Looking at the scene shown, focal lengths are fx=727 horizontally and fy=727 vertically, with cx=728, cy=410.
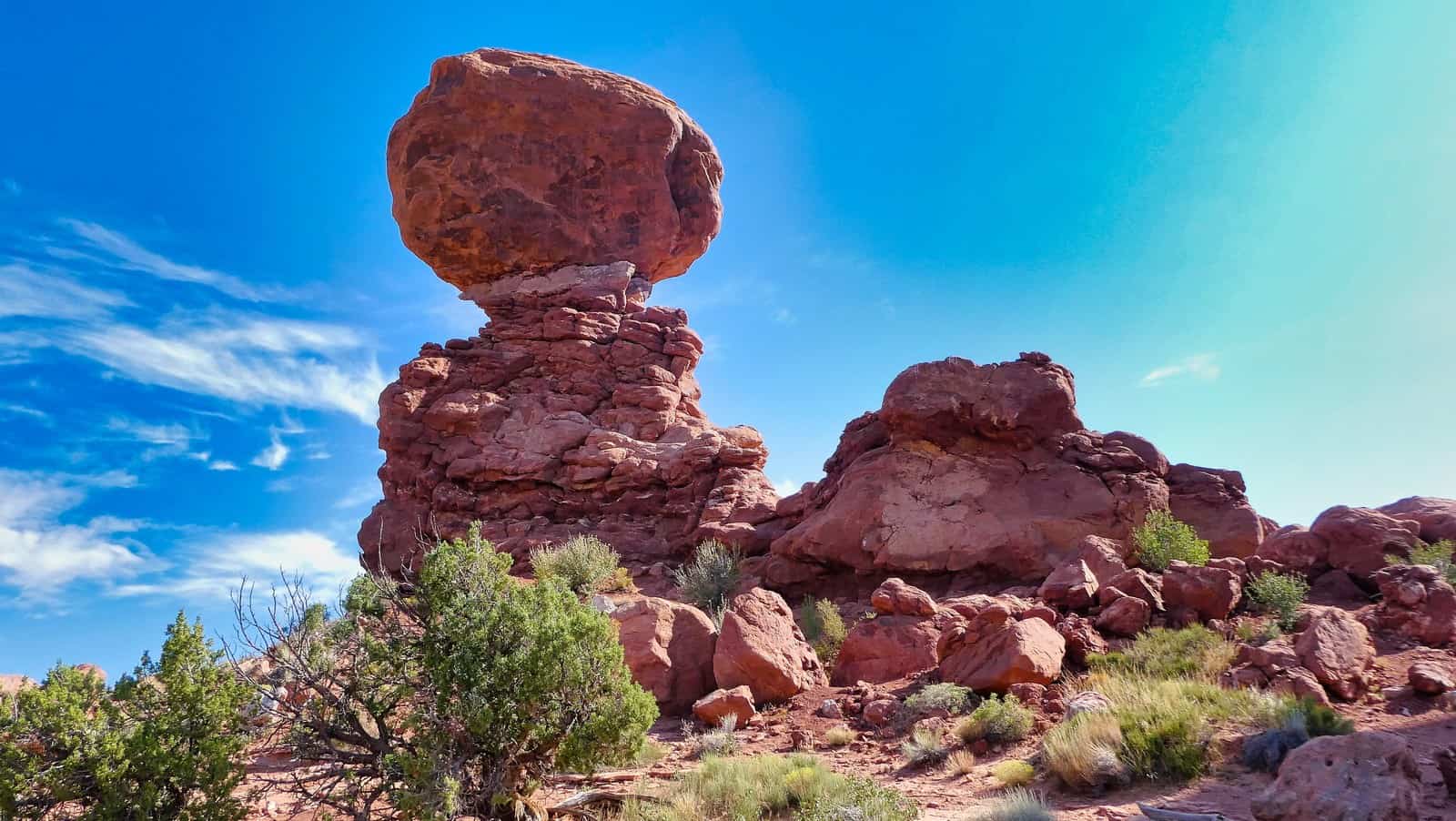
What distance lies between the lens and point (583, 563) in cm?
1841

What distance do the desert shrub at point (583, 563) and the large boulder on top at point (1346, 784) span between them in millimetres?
13615

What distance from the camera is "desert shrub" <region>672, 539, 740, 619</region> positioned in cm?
1781

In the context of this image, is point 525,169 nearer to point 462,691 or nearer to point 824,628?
point 824,628

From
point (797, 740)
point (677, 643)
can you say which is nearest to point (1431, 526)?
point (797, 740)

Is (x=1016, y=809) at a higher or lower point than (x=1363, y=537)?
lower

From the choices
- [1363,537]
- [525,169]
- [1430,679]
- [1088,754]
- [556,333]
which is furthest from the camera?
[525,169]

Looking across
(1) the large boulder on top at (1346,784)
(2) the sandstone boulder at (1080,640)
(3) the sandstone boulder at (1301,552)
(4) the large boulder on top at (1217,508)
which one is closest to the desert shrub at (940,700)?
(2) the sandstone boulder at (1080,640)

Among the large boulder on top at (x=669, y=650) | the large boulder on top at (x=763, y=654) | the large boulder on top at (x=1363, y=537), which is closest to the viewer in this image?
the large boulder on top at (x=763, y=654)

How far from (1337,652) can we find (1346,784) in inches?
158

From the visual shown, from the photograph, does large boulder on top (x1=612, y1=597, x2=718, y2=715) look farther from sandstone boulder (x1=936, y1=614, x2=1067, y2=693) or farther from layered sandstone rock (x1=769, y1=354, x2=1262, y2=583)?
layered sandstone rock (x1=769, y1=354, x2=1262, y2=583)

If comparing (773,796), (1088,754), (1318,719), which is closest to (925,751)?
(1088,754)

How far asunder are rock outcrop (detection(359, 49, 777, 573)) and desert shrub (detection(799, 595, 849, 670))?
3799 millimetres

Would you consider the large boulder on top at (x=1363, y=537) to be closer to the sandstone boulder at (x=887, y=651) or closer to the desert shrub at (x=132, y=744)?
the sandstone boulder at (x=887, y=651)

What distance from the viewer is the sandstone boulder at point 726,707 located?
398 inches
